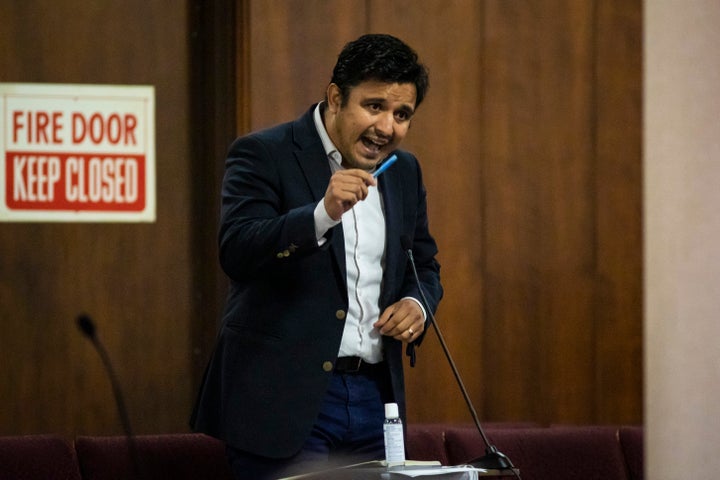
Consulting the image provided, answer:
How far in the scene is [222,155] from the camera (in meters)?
4.40

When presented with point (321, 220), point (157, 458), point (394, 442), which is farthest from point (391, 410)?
point (157, 458)

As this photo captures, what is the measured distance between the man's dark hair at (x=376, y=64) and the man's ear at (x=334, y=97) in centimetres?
1

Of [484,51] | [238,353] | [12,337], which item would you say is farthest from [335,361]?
[484,51]

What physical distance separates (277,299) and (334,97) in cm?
50

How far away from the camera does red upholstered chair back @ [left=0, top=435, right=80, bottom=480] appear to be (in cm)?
324

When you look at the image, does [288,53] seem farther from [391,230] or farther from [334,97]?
[391,230]

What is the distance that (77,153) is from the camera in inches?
171

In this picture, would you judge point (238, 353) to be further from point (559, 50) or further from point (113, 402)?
point (559, 50)

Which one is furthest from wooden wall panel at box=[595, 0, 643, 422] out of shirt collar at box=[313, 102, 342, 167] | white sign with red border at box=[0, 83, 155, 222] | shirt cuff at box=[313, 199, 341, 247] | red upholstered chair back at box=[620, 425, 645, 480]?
shirt cuff at box=[313, 199, 341, 247]

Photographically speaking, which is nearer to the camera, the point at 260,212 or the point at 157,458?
the point at 260,212

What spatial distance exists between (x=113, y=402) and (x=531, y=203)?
178 centimetres

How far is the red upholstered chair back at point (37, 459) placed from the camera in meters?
3.24

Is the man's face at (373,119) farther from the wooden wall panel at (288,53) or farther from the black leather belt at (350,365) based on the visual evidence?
the wooden wall panel at (288,53)

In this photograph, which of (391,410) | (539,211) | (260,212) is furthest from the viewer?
(539,211)
